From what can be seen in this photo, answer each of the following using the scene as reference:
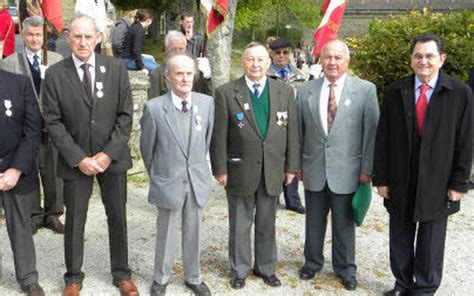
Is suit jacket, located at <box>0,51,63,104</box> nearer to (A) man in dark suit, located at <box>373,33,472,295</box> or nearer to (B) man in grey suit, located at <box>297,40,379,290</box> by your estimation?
(B) man in grey suit, located at <box>297,40,379,290</box>

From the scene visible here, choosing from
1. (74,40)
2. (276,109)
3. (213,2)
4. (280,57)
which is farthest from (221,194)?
(74,40)

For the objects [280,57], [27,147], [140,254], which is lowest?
[140,254]

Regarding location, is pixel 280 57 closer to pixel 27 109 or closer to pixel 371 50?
pixel 371 50

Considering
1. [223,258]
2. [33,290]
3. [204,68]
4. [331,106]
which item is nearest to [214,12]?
[204,68]

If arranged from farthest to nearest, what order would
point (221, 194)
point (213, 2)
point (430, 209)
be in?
point (221, 194) < point (213, 2) < point (430, 209)

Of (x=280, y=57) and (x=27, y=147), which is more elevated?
Answer: (x=280, y=57)

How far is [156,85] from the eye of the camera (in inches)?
212

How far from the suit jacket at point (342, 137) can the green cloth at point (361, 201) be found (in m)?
0.06

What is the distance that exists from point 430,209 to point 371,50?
4.27 meters

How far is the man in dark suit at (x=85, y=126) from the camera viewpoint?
3930mm

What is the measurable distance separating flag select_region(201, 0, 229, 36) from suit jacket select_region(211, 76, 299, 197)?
2036mm

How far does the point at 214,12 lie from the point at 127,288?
3.30m

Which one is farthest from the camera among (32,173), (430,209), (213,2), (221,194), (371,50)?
(371,50)

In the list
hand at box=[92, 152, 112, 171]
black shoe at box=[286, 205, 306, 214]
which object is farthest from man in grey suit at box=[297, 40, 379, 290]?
black shoe at box=[286, 205, 306, 214]
